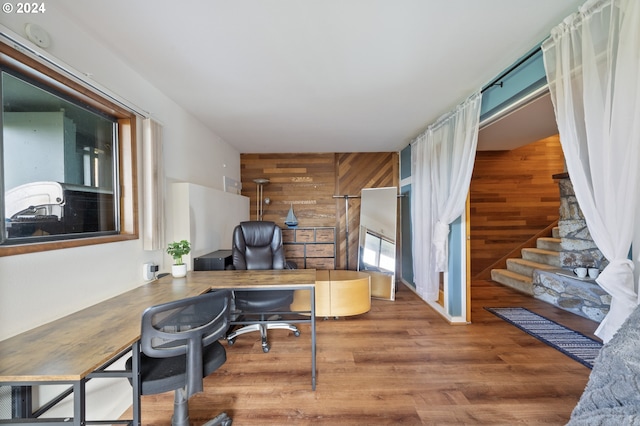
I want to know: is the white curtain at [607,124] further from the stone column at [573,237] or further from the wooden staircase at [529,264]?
the wooden staircase at [529,264]

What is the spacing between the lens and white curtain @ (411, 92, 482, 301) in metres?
2.24

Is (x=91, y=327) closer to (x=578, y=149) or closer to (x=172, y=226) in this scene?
(x=172, y=226)

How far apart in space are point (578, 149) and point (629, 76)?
0.36 metres

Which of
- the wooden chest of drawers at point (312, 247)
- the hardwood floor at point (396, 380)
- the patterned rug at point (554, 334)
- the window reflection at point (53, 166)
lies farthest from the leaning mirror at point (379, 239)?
the window reflection at point (53, 166)

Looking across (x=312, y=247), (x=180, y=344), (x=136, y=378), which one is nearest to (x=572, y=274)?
(x=312, y=247)

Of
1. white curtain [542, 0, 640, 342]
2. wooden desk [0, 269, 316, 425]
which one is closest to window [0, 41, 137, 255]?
wooden desk [0, 269, 316, 425]

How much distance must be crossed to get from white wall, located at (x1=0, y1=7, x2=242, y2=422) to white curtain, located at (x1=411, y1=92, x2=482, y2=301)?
285 centimetres

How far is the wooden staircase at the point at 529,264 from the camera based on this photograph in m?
3.51

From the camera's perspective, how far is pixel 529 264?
3.68 meters

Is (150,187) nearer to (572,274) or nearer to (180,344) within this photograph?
(180,344)

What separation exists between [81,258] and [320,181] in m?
3.37

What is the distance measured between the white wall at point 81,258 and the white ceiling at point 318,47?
117 mm

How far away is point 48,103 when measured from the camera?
4.16ft

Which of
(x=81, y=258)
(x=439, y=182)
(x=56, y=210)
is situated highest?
(x=439, y=182)
